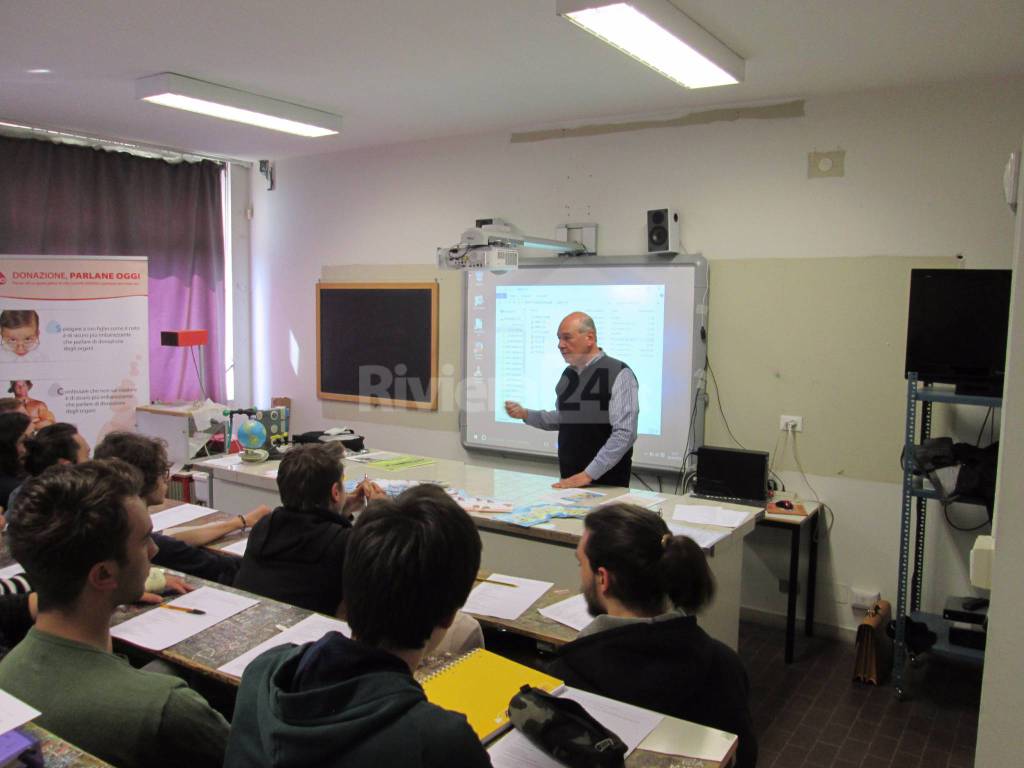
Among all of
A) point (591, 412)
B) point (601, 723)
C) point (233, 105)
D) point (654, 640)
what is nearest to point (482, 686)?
point (601, 723)

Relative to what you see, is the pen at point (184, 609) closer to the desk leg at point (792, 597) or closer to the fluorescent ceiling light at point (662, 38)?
the fluorescent ceiling light at point (662, 38)

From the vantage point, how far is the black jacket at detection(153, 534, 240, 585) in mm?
2607

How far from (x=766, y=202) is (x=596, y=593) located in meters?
2.95

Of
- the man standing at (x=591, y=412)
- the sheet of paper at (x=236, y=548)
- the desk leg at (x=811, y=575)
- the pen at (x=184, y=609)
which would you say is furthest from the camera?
the desk leg at (x=811, y=575)

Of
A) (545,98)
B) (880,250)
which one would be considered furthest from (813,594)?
(545,98)

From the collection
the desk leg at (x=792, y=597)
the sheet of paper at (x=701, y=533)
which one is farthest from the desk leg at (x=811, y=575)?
the sheet of paper at (x=701, y=533)

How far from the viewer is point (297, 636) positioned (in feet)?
6.53

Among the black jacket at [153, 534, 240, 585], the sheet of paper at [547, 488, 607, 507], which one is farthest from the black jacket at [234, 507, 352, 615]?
the sheet of paper at [547, 488, 607, 507]

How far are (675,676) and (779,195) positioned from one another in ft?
10.3

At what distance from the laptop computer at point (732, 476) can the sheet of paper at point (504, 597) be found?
1.61m

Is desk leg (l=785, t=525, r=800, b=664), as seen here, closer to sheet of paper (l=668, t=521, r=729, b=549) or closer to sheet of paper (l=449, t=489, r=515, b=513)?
sheet of paper (l=668, t=521, r=729, b=549)

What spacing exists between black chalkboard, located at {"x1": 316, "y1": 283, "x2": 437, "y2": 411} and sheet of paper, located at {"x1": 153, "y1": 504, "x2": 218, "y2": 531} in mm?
2295

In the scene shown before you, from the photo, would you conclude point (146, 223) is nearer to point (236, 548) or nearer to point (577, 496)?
point (236, 548)

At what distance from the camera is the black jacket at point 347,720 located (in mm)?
1017
